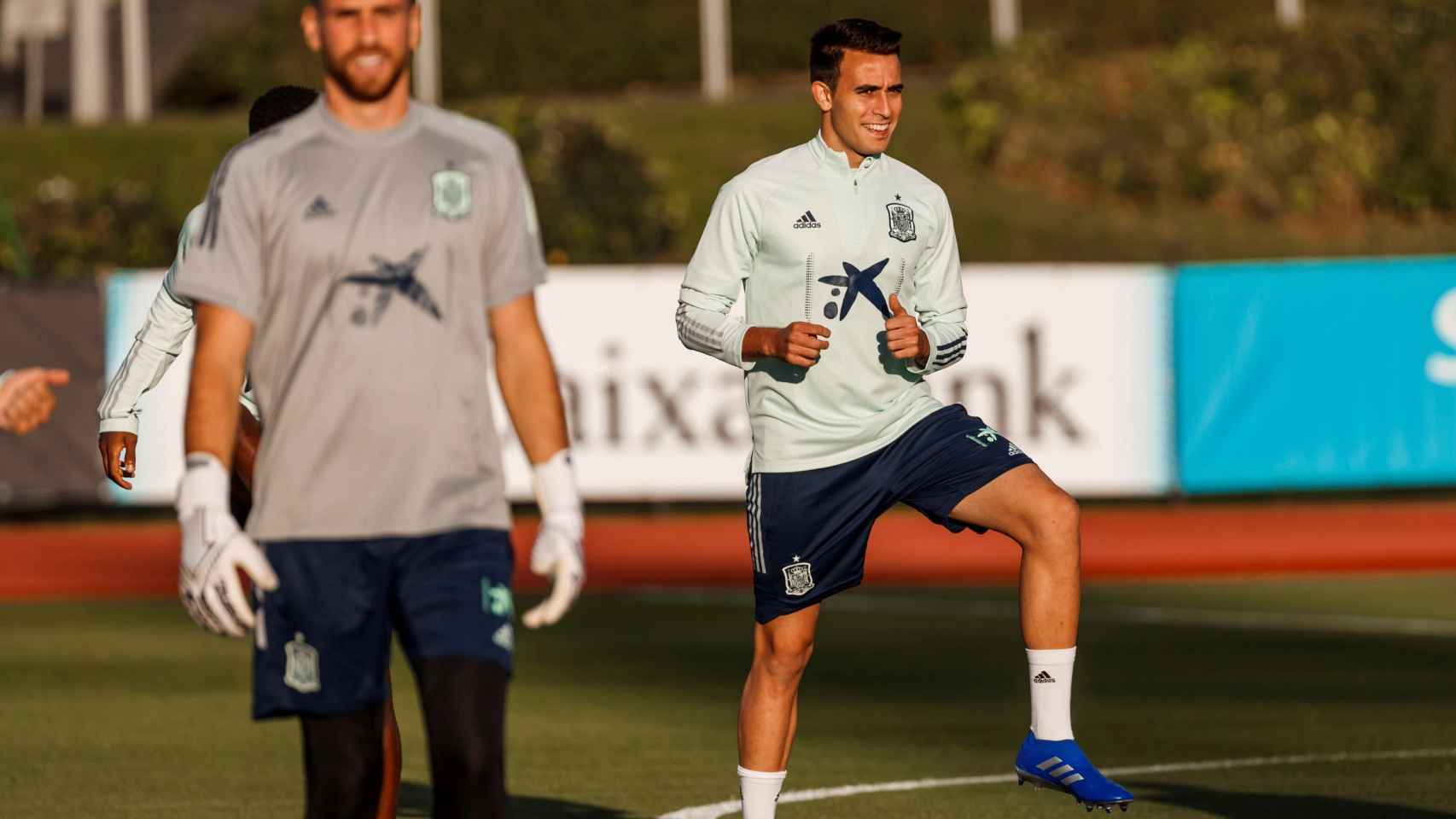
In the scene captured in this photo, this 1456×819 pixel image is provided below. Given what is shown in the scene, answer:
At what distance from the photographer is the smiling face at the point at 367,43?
5.40 meters

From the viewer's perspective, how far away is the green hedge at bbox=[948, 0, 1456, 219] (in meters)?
32.5

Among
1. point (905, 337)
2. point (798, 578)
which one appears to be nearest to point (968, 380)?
point (798, 578)

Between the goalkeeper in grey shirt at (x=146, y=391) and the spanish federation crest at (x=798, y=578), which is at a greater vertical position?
the goalkeeper in grey shirt at (x=146, y=391)

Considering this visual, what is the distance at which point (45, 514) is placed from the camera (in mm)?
21297

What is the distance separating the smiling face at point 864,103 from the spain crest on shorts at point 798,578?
45.1 inches

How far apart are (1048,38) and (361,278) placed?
31296 mm

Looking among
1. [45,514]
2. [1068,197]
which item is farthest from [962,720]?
[1068,197]

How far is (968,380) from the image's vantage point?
1955cm

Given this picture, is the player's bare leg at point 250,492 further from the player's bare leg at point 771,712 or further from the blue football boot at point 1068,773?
the blue football boot at point 1068,773

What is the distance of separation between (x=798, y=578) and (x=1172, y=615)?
7.85 metres

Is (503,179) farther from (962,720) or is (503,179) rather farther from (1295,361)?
Answer: (1295,361)

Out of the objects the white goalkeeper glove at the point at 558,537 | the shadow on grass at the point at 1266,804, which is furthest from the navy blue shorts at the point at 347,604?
the shadow on grass at the point at 1266,804

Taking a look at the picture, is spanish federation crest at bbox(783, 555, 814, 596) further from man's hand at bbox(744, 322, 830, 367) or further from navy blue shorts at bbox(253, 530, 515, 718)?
navy blue shorts at bbox(253, 530, 515, 718)

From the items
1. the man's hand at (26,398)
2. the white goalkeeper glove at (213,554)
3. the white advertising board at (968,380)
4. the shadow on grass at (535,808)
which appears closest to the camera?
the white goalkeeper glove at (213,554)
